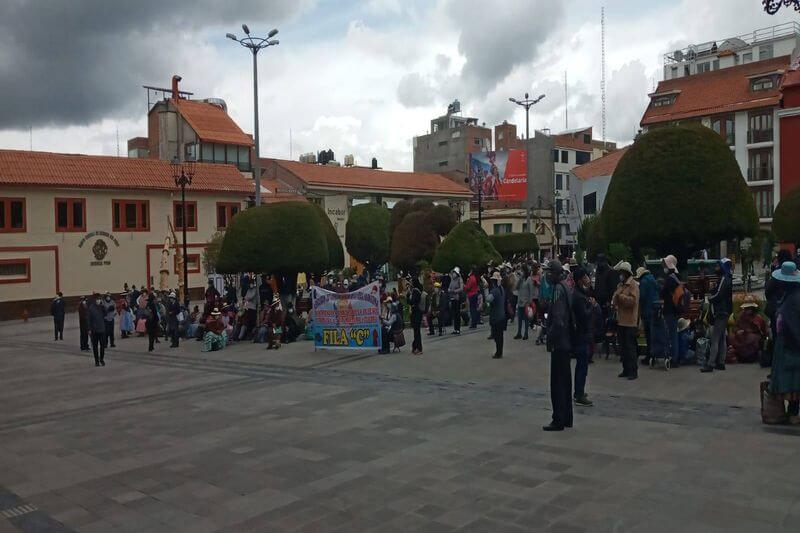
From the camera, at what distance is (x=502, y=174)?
6525 cm

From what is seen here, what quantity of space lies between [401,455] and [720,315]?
6519 millimetres

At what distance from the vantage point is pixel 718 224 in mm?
15922

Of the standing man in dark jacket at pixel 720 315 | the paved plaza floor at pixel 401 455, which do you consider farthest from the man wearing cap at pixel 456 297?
the standing man in dark jacket at pixel 720 315

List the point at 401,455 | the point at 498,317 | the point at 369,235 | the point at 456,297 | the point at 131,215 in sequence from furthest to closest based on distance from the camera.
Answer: the point at 369,235 → the point at 131,215 → the point at 456,297 → the point at 498,317 → the point at 401,455

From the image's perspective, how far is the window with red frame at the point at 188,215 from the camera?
42.2 meters

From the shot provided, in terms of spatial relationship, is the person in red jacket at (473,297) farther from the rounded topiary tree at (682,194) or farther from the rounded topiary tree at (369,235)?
the rounded topiary tree at (369,235)

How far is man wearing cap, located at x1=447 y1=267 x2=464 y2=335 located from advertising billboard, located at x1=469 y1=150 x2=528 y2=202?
4470 centimetres

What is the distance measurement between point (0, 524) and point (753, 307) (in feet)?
36.7

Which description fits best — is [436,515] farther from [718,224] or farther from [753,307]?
[718,224]

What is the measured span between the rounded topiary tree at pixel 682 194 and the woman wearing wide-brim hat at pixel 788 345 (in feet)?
28.4

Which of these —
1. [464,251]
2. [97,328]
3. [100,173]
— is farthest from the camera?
[100,173]

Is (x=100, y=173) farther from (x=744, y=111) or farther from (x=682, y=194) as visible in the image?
(x=744, y=111)

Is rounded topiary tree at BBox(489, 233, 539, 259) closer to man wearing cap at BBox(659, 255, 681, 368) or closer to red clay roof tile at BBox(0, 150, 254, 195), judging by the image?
red clay roof tile at BBox(0, 150, 254, 195)

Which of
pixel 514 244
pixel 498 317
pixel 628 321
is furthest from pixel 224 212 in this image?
pixel 628 321
